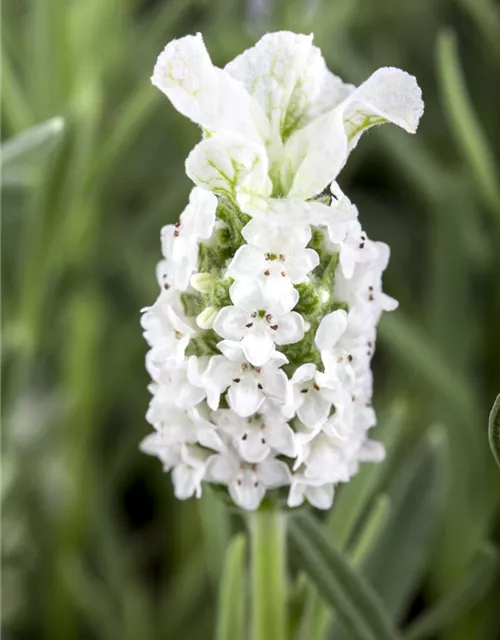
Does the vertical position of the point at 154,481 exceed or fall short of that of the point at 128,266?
it falls short

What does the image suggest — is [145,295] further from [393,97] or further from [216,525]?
[393,97]

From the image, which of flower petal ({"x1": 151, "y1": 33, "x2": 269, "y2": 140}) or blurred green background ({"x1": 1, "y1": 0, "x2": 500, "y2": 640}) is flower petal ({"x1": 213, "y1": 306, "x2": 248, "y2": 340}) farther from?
blurred green background ({"x1": 1, "y1": 0, "x2": 500, "y2": 640})

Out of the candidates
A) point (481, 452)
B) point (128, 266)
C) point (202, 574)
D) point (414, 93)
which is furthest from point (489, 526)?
point (414, 93)

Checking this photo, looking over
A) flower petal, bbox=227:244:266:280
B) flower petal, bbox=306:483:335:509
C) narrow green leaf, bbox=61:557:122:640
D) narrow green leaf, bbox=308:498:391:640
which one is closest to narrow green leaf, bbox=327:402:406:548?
narrow green leaf, bbox=308:498:391:640

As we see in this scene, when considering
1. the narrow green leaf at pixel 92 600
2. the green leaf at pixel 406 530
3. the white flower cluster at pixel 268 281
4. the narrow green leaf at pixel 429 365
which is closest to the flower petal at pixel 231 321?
the white flower cluster at pixel 268 281

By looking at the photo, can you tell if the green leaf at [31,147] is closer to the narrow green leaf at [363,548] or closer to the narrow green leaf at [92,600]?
the narrow green leaf at [363,548]

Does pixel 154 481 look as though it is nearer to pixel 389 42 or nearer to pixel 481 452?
pixel 481 452

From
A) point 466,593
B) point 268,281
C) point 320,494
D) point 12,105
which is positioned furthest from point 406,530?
point 12,105
